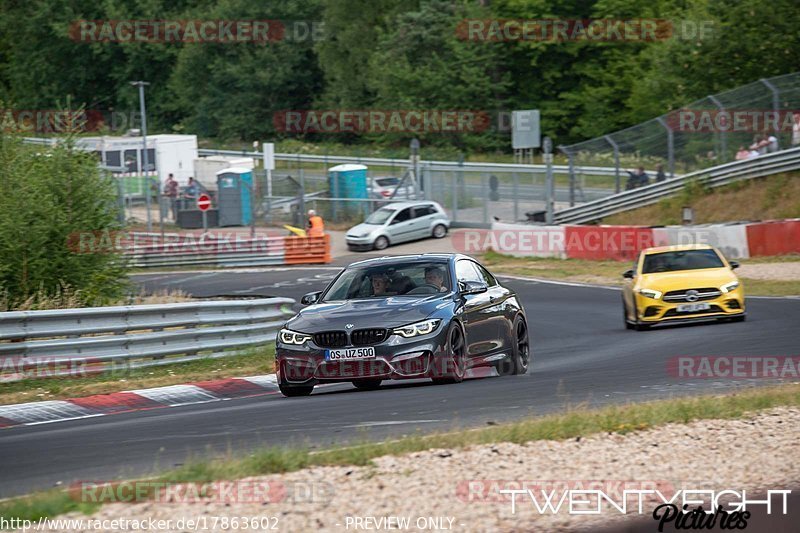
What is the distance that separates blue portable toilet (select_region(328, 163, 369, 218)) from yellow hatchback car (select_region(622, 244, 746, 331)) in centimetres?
3250

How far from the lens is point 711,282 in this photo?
1848cm

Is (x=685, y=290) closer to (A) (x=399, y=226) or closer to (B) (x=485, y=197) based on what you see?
(A) (x=399, y=226)

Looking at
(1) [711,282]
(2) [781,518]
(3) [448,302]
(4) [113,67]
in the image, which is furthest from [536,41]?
(2) [781,518]

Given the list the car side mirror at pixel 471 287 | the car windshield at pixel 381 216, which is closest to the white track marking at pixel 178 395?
the car side mirror at pixel 471 287

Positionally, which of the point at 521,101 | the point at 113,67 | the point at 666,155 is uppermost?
the point at 113,67

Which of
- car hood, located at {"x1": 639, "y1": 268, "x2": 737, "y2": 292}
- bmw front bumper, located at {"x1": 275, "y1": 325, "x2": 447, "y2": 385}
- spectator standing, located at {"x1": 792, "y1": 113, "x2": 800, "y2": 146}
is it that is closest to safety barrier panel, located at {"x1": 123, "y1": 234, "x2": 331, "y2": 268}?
spectator standing, located at {"x1": 792, "y1": 113, "x2": 800, "y2": 146}

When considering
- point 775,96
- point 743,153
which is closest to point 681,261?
point 775,96

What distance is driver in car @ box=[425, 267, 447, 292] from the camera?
13.0m

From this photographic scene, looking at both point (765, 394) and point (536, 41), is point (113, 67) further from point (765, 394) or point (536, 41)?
point (765, 394)

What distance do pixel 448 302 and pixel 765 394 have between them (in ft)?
11.0

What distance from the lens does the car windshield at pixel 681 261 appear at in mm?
19203

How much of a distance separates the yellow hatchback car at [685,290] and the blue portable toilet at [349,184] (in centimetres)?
3250

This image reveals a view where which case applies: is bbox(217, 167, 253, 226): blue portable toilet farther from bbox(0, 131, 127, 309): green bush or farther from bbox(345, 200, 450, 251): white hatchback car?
bbox(0, 131, 127, 309): green bush

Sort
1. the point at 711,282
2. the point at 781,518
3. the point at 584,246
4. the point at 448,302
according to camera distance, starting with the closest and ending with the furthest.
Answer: the point at 781,518 → the point at 448,302 → the point at 711,282 → the point at 584,246
